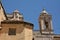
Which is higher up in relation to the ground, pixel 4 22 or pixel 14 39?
pixel 4 22

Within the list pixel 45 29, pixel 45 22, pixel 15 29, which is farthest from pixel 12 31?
pixel 45 22

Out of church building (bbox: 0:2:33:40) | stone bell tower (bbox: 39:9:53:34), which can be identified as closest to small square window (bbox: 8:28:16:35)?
church building (bbox: 0:2:33:40)

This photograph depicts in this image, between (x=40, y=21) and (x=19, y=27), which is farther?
(x=40, y=21)

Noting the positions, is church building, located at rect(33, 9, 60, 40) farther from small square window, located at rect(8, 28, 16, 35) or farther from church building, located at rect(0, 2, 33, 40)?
small square window, located at rect(8, 28, 16, 35)

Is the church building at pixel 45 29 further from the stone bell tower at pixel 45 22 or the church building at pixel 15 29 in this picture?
the church building at pixel 15 29

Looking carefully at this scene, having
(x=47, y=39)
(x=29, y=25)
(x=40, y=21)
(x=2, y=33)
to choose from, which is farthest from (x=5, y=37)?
(x=40, y=21)

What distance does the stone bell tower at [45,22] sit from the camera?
25647mm

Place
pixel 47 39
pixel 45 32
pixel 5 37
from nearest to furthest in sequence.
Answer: pixel 5 37, pixel 47 39, pixel 45 32

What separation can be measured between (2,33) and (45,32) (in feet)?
17.7

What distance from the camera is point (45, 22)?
2706cm

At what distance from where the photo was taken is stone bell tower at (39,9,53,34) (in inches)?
1010

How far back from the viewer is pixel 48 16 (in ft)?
90.1

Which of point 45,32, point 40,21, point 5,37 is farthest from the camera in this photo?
point 40,21

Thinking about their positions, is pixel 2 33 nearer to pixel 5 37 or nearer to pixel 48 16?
pixel 5 37
